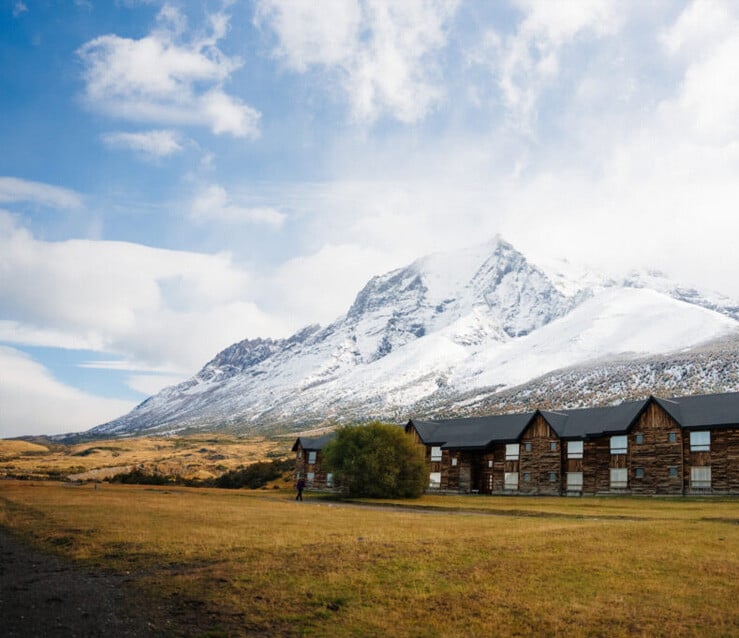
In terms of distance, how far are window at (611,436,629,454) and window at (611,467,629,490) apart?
180 cm

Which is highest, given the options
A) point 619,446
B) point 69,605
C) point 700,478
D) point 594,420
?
point 594,420

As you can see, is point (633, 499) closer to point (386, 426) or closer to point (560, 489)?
point (560, 489)

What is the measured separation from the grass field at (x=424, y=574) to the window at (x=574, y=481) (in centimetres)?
3816

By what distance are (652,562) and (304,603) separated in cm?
1188

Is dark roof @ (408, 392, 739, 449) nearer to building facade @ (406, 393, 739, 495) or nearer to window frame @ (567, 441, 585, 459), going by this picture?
building facade @ (406, 393, 739, 495)

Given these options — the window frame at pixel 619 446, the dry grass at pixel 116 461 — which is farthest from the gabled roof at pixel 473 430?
the dry grass at pixel 116 461

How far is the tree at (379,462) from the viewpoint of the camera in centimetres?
6431

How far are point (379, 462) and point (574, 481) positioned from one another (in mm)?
21725

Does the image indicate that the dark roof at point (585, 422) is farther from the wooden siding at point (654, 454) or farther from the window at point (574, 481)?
the window at point (574, 481)

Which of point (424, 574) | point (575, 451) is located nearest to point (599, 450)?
point (575, 451)

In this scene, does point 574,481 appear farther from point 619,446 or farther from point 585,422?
point 585,422

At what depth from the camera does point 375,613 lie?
15742mm

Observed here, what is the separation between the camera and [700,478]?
59375 millimetres

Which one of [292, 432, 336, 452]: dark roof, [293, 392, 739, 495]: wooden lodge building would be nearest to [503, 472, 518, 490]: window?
[293, 392, 739, 495]: wooden lodge building
